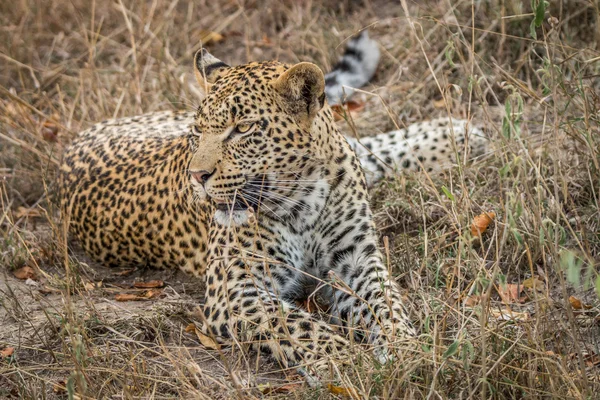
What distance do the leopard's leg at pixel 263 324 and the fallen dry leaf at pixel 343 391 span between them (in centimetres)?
13

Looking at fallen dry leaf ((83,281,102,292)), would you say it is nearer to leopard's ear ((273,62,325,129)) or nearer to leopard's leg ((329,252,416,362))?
leopard's leg ((329,252,416,362))

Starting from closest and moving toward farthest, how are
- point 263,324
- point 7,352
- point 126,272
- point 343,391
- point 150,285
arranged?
point 343,391 < point 263,324 < point 7,352 < point 150,285 < point 126,272

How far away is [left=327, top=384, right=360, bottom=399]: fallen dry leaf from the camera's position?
4.02 m

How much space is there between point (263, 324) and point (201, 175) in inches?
33.8

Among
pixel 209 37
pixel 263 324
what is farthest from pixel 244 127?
pixel 209 37

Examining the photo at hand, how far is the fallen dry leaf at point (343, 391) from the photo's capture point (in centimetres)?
402

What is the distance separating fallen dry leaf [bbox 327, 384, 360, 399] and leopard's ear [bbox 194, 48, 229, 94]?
2.07 m

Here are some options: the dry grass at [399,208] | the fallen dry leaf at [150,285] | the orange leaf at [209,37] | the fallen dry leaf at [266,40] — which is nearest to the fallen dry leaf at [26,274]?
the dry grass at [399,208]

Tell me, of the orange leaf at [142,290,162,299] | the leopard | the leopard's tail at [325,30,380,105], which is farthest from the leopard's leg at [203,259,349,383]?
the leopard's tail at [325,30,380,105]

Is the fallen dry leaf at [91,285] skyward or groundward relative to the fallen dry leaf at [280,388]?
skyward

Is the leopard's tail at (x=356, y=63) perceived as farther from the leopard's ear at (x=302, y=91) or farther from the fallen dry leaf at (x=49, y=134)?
A: the leopard's ear at (x=302, y=91)

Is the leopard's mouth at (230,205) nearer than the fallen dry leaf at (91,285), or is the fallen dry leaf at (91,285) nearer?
the leopard's mouth at (230,205)

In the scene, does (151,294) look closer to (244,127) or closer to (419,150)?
(244,127)

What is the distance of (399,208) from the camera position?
6363mm
